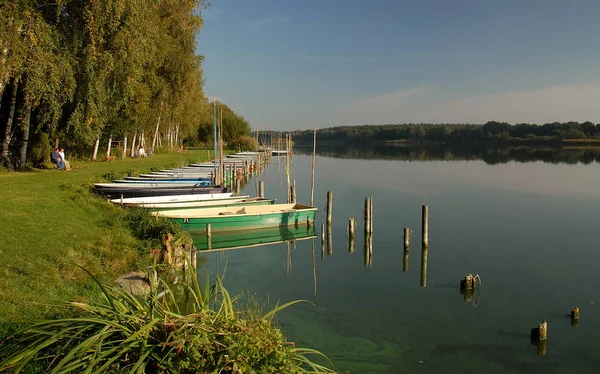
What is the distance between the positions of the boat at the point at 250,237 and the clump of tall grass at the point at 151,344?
10815 millimetres

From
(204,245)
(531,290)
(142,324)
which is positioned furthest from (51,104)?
(531,290)

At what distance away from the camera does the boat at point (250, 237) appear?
51.5ft

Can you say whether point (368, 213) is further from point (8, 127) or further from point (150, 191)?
point (8, 127)

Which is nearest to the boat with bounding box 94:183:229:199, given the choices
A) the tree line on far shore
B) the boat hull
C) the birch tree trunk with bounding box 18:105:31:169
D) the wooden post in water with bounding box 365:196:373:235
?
the boat hull

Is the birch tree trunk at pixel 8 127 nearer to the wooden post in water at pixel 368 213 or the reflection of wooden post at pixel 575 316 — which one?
the wooden post in water at pixel 368 213

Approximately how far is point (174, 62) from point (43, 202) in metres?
20.2

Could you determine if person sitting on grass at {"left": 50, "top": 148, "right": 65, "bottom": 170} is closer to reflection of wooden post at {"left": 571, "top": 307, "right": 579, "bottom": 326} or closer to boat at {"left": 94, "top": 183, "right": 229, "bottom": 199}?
boat at {"left": 94, "top": 183, "right": 229, "bottom": 199}

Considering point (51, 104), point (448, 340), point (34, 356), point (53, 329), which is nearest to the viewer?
point (34, 356)

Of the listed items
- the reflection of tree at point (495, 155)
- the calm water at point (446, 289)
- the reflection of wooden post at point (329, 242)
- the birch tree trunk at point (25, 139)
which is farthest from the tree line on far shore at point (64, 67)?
the reflection of tree at point (495, 155)

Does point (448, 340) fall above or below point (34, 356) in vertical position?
below

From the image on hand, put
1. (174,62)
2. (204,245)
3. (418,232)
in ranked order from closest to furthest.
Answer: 1. (204,245)
2. (418,232)
3. (174,62)

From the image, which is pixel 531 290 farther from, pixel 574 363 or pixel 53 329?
pixel 53 329

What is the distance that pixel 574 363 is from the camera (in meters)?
8.02

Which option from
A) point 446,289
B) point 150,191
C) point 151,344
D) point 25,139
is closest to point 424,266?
point 446,289
